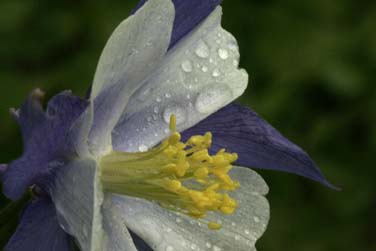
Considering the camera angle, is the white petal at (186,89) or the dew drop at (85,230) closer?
the dew drop at (85,230)

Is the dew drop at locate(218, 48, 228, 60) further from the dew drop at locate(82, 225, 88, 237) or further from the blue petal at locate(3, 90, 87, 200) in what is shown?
the dew drop at locate(82, 225, 88, 237)

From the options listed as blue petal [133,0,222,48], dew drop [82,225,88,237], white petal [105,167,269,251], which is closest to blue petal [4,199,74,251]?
dew drop [82,225,88,237]

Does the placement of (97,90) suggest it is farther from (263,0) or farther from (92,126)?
(263,0)

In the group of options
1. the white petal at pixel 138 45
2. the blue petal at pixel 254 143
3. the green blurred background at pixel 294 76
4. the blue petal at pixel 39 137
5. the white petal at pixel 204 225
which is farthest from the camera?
the green blurred background at pixel 294 76

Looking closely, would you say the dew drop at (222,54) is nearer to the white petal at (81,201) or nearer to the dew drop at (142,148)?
the dew drop at (142,148)

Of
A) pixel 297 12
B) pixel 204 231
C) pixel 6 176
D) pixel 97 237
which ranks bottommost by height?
pixel 297 12

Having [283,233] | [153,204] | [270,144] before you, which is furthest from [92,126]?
[283,233]

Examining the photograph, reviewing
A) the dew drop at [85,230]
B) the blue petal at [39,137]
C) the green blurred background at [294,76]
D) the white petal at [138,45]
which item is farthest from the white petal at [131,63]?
the green blurred background at [294,76]
